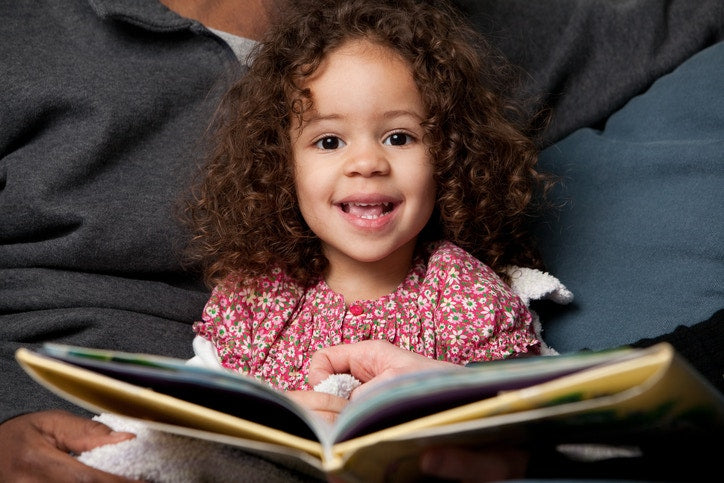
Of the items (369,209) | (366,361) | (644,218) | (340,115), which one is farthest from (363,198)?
(644,218)

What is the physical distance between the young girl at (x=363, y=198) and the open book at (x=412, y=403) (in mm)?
528

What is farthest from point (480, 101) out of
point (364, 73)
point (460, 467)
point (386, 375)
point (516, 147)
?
point (460, 467)

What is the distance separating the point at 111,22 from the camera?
61.4 inches

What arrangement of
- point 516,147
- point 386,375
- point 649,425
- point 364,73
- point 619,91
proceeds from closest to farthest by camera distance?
1. point 649,425
2. point 386,375
3. point 364,73
4. point 516,147
5. point 619,91

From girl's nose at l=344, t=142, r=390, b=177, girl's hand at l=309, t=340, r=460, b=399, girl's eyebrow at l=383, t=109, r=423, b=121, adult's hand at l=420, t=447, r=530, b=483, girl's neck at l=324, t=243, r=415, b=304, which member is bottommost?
adult's hand at l=420, t=447, r=530, b=483

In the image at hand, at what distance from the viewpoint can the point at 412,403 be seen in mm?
713

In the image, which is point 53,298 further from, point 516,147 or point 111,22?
point 516,147

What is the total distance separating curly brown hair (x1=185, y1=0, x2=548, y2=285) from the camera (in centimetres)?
138

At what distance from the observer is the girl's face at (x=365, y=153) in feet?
4.21

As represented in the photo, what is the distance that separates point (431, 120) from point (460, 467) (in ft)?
2.29

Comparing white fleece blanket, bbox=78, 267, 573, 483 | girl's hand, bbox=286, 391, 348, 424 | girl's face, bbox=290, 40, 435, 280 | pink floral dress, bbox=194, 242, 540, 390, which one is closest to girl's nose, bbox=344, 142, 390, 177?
girl's face, bbox=290, 40, 435, 280

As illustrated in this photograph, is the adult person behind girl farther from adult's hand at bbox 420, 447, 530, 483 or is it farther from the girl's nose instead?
adult's hand at bbox 420, 447, 530, 483

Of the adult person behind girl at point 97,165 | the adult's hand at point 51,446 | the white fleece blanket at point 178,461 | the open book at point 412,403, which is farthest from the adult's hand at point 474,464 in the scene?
the adult person behind girl at point 97,165

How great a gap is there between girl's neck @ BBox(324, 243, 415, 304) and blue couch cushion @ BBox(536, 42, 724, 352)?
285mm
